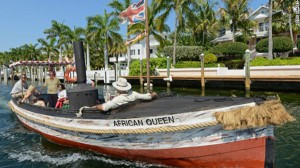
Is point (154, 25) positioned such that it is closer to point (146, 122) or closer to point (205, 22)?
point (205, 22)

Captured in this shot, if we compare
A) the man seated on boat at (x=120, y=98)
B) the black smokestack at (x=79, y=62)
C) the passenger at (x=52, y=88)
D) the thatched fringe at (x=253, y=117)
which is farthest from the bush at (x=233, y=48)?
the thatched fringe at (x=253, y=117)

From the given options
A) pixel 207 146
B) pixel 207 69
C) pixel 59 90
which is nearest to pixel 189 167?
pixel 207 146

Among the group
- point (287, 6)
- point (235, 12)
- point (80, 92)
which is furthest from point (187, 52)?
point (80, 92)

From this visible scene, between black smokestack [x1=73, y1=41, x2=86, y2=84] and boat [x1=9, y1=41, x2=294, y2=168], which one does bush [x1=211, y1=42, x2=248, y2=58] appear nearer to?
black smokestack [x1=73, y1=41, x2=86, y2=84]

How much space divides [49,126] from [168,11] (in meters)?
29.1

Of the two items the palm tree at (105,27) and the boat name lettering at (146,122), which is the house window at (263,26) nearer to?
the palm tree at (105,27)

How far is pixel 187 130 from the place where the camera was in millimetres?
5980

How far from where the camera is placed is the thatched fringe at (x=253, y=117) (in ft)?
17.6

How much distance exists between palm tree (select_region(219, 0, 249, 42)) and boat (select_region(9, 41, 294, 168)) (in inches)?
1372

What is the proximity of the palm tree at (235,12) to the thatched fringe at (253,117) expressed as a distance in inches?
1423

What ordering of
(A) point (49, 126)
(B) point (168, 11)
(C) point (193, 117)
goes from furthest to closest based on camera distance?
(B) point (168, 11) → (A) point (49, 126) → (C) point (193, 117)

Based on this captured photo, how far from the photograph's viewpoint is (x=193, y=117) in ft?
19.1

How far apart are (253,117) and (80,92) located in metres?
4.89

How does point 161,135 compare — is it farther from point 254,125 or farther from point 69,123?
point 69,123
